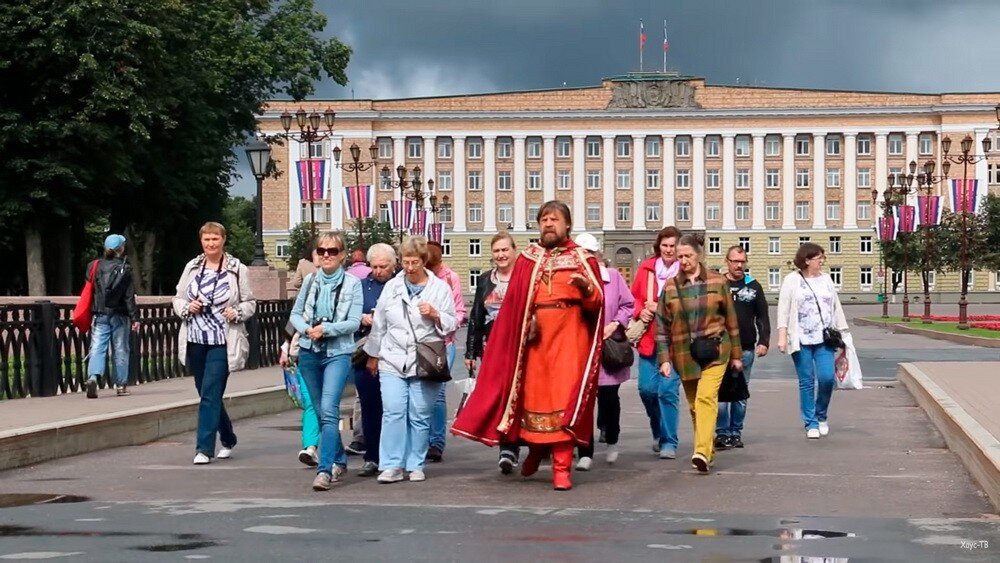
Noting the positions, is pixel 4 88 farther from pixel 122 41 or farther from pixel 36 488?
pixel 36 488

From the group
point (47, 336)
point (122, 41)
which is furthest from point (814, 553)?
point (122, 41)

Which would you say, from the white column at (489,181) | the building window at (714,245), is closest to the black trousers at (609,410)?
the building window at (714,245)

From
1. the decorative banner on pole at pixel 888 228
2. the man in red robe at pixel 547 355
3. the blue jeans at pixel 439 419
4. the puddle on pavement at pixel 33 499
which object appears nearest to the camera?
the puddle on pavement at pixel 33 499

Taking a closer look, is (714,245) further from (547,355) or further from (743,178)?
(547,355)

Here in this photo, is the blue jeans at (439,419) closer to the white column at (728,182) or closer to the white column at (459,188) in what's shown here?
the white column at (459,188)

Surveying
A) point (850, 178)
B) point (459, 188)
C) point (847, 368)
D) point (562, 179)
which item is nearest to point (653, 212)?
point (562, 179)

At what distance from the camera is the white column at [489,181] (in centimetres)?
13775

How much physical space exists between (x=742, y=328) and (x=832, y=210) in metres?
123

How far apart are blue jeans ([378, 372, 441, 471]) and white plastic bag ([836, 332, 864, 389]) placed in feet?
17.9

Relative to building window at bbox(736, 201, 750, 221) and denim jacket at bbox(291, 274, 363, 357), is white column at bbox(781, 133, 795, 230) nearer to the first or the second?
building window at bbox(736, 201, 750, 221)

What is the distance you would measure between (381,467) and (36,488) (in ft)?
7.86

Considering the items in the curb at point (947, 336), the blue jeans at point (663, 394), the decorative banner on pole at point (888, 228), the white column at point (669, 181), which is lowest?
the curb at point (947, 336)

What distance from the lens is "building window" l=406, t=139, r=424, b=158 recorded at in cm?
13750

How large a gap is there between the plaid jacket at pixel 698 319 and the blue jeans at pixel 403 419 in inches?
82.4
